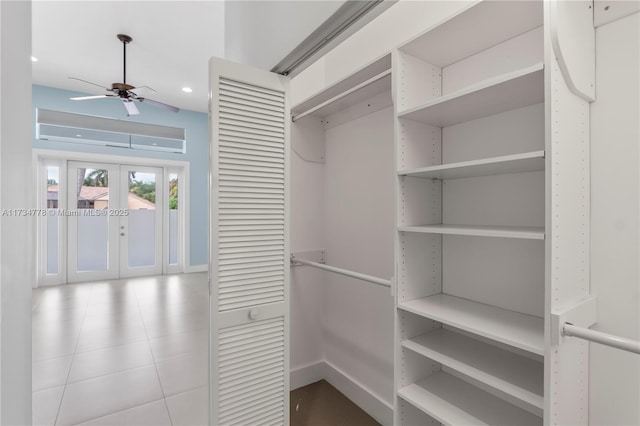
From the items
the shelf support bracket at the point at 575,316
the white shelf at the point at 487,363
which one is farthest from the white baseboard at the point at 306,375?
the shelf support bracket at the point at 575,316

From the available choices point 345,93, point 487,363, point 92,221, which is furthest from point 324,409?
point 92,221

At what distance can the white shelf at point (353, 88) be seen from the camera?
64.6 inches

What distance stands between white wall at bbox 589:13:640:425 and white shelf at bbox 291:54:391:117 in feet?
2.74

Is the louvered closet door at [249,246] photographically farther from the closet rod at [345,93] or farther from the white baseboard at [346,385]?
the white baseboard at [346,385]

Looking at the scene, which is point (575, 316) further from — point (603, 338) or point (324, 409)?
point (324, 409)

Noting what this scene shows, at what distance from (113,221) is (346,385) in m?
5.68

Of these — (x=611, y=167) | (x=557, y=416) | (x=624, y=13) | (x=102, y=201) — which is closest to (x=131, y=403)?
(x=557, y=416)

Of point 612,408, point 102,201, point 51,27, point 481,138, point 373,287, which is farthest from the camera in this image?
point 102,201

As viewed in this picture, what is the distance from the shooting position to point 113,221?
6004 millimetres

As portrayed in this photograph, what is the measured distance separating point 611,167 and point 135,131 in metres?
6.85

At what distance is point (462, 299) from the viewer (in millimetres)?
1494

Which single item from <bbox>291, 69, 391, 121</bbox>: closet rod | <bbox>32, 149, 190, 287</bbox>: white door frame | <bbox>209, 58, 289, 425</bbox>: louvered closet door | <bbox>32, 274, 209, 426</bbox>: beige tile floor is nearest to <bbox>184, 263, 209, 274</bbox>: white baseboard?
<bbox>32, 149, 190, 287</bbox>: white door frame

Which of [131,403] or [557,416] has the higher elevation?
[557,416]

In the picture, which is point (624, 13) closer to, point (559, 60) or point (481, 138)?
point (559, 60)
